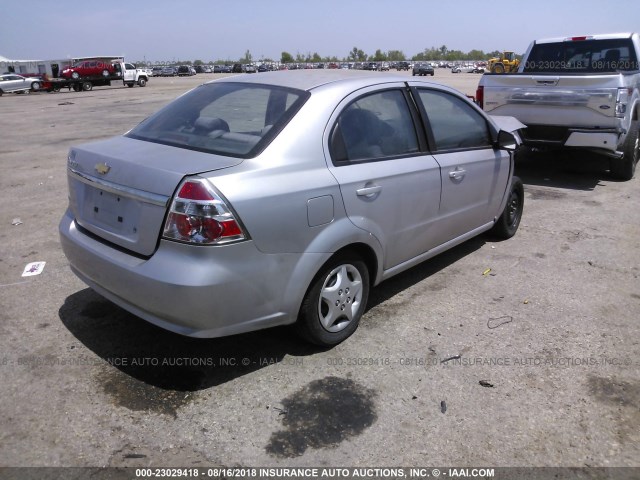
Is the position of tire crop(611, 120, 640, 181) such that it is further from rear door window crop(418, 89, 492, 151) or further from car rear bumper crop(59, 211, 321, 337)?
car rear bumper crop(59, 211, 321, 337)

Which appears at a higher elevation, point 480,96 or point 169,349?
point 480,96

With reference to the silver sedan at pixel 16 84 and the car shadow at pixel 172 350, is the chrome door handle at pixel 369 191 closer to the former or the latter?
the car shadow at pixel 172 350

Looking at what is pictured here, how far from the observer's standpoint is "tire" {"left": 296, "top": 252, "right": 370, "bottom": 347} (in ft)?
10.8

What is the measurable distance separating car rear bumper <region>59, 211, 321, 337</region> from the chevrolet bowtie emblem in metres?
0.46

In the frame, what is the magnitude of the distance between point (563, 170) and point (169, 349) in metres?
7.88

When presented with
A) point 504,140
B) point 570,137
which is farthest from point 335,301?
point 570,137

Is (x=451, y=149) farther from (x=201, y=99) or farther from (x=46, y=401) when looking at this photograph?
(x=46, y=401)

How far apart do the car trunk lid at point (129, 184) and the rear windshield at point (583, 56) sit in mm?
7895

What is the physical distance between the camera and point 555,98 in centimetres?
748

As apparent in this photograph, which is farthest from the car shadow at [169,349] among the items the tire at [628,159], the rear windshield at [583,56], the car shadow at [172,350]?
the rear windshield at [583,56]

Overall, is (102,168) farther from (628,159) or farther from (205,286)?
(628,159)

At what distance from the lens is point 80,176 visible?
3447mm

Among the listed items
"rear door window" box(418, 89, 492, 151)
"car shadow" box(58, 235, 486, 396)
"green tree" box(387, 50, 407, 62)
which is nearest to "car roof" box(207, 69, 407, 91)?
"rear door window" box(418, 89, 492, 151)

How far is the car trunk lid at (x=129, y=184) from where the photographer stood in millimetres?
2895
